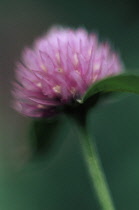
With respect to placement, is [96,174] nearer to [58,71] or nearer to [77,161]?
[58,71]

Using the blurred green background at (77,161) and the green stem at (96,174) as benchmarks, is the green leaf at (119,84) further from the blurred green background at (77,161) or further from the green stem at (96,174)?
the blurred green background at (77,161)

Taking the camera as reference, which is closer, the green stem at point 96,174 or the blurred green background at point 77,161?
the green stem at point 96,174

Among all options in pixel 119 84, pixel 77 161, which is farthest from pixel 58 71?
pixel 77 161

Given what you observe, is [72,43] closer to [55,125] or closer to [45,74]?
[45,74]

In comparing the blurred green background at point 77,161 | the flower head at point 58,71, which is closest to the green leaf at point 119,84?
the flower head at point 58,71

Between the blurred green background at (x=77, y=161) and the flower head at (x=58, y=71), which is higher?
the flower head at (x=58, y=71)

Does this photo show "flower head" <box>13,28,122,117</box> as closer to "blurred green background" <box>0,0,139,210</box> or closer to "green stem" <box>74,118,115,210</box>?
"green stem" <box>74,118,115,210</box>
